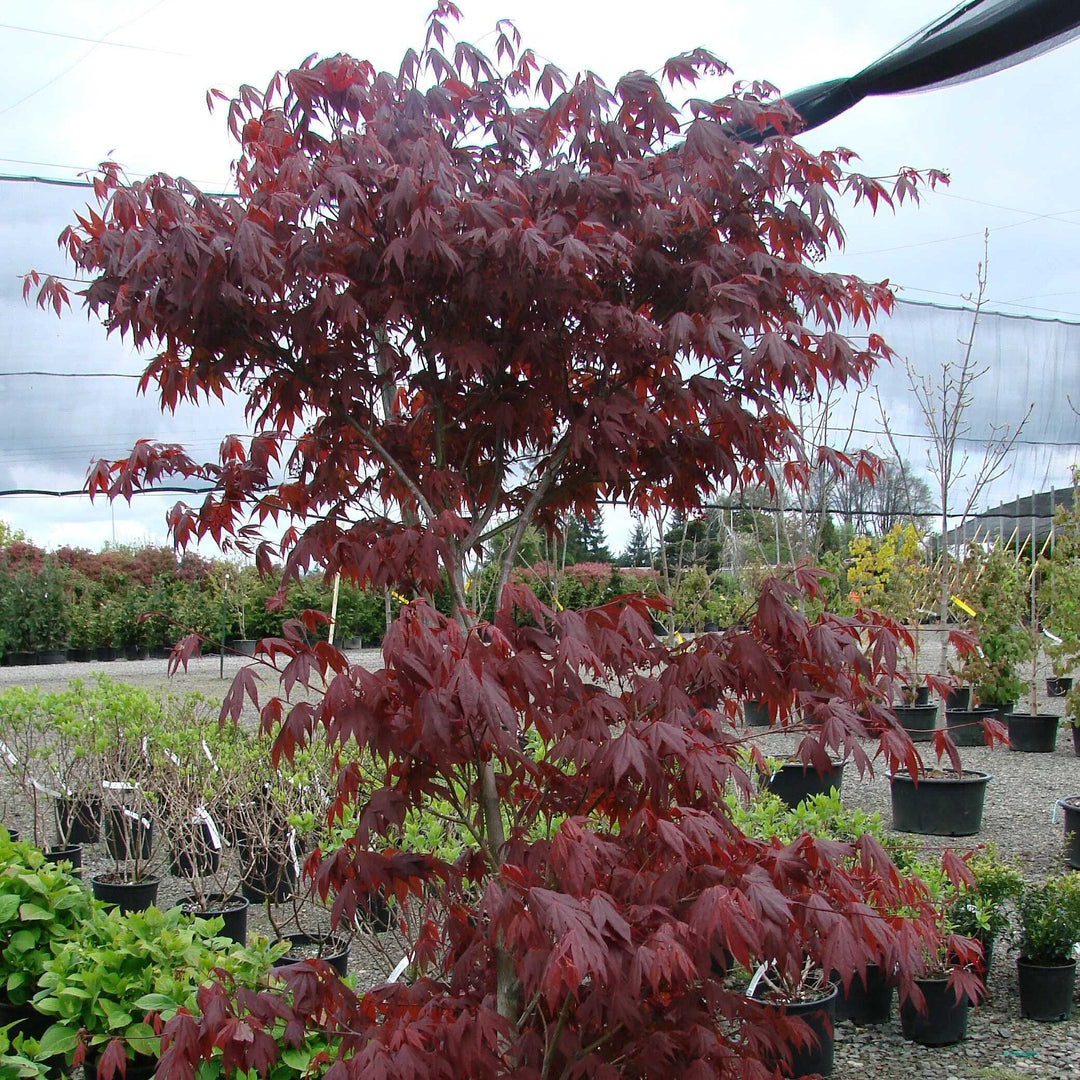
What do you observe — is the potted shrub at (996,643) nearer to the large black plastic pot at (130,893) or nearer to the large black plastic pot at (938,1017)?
the large black plastic pot at (938,1017)

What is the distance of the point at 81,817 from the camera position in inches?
205

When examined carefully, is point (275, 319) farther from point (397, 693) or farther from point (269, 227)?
point (397, 693)

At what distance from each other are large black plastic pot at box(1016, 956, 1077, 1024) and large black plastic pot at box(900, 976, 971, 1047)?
10.9 inches

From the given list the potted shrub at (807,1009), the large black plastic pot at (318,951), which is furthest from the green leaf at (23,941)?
the potted shrub at (807,1009)

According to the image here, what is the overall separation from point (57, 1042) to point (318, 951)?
3.27 feet

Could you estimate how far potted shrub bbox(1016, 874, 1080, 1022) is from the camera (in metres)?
3.21

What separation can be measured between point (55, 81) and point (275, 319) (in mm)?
4857

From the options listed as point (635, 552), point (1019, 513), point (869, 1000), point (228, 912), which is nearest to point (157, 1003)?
point (228, 912)

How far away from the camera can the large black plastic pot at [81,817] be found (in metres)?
5.00

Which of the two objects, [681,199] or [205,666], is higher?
[681,199]

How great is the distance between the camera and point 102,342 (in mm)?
7285

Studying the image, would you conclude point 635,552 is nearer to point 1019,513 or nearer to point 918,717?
point 1019,513

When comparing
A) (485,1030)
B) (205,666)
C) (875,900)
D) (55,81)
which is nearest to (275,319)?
(485,1030)

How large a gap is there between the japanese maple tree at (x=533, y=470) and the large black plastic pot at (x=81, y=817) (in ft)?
10.7
